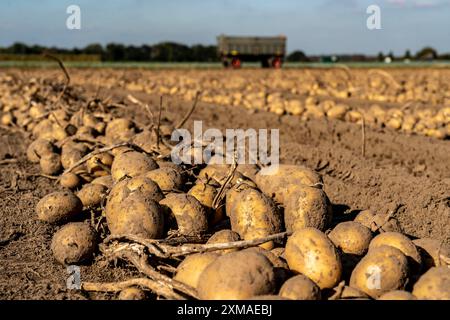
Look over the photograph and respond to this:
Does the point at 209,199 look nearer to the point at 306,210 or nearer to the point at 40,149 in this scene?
the point at 306,210

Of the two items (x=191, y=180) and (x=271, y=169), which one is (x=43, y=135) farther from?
(x=271, y=169)

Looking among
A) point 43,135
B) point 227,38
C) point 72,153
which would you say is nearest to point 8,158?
point 43,135

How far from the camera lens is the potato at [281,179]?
3617 millimetres

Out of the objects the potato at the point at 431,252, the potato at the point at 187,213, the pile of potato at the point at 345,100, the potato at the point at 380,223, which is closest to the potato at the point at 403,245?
the potato at the point at 431,252

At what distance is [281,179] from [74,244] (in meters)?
1.53

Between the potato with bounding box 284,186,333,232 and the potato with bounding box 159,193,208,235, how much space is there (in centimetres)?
54

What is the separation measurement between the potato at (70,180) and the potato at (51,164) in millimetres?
534

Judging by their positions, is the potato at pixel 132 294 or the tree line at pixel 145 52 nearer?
the potato at pixel 132 294

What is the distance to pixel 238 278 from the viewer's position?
7.65ft

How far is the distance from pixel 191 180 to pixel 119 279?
1.30 metres

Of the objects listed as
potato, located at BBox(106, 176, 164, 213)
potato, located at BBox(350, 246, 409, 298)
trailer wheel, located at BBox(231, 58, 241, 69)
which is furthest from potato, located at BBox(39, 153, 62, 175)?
trailer wheel, located at BBox(231, 58, 241, 69)

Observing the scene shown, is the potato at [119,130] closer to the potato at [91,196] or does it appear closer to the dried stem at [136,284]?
the potato at [91,196]

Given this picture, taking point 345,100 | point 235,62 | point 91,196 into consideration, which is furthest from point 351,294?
point 235,62
